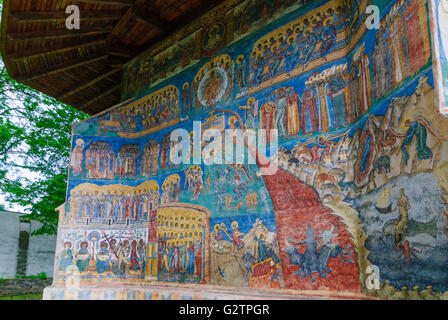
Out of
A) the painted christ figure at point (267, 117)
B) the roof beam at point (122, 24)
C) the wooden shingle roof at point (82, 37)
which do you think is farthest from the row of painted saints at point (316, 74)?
the roof beam at point (122, 24)

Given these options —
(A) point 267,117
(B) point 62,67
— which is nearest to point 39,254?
(B) point 62,67

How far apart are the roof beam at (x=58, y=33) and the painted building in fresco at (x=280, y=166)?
4.40ft

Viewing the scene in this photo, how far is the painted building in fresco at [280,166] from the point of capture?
12.2ft

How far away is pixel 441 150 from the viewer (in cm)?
329

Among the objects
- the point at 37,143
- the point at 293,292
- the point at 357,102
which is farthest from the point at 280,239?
the point at 37,143

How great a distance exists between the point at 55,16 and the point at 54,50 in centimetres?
157

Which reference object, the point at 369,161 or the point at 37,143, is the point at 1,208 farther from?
the point at 369,161

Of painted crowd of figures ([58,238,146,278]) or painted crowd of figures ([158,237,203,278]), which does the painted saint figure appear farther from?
painted crowd of figures ([158,237,203,278])

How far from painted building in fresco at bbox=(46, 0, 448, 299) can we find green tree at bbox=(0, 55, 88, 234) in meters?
5.25

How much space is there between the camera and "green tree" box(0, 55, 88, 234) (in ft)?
42.6

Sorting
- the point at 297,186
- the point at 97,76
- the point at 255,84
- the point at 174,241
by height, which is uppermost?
the point at 97,76

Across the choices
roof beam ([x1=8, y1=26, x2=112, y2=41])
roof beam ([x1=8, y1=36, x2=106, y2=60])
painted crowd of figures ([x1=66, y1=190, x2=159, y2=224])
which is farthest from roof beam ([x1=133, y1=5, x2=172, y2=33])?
painted crowd of figures ([x1=66, y1=190, x2=159, y2=224])

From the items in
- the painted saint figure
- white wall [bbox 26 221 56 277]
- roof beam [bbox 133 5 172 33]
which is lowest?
white wall [bbox 26 221 56 277]

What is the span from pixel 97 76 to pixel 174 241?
598cm
